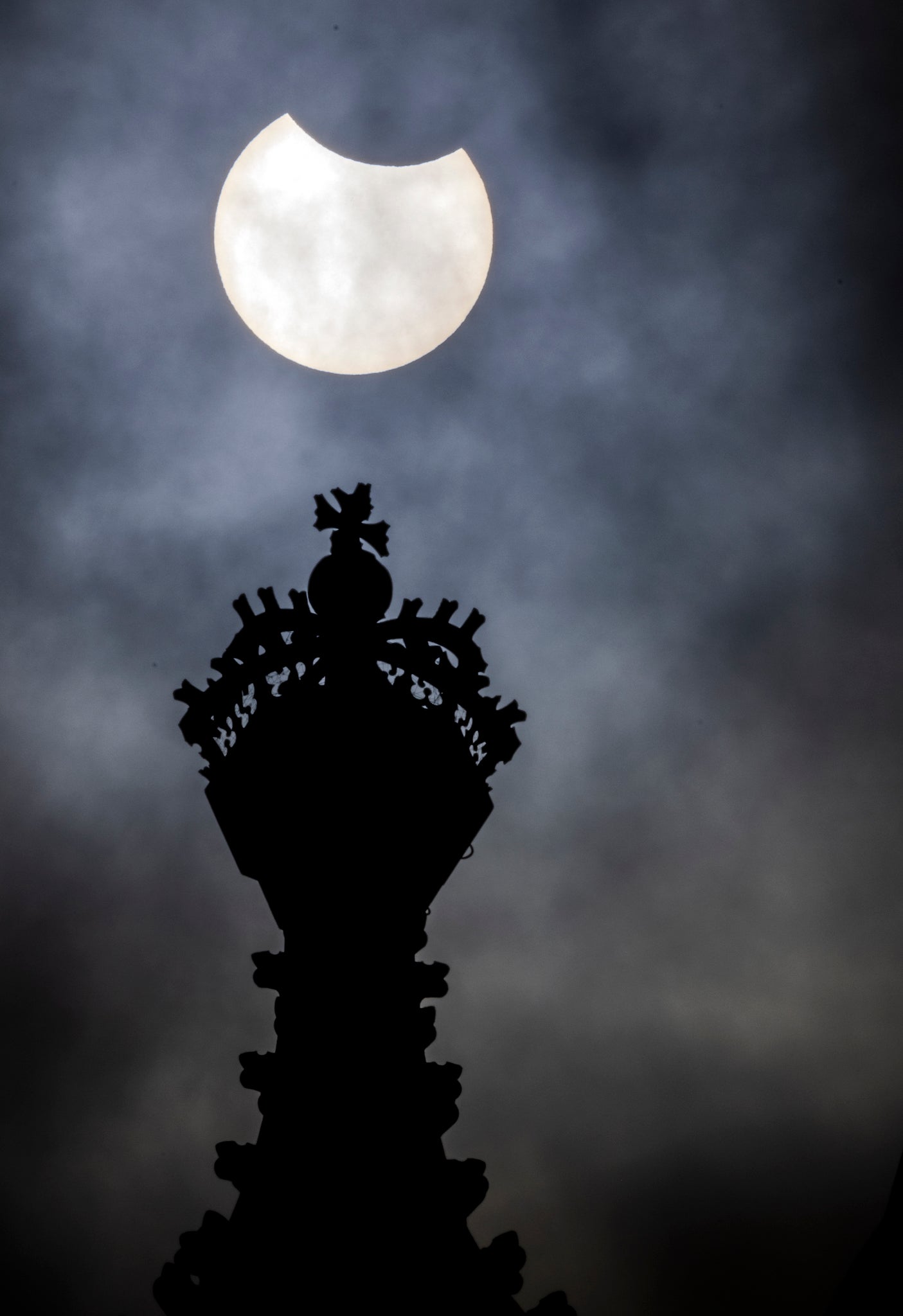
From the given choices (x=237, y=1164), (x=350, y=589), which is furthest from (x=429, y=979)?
(x=350, y=589)

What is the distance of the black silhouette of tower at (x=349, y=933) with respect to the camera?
13.1m

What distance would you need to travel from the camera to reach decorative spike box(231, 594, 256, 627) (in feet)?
58.4

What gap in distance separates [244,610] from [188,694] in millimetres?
1656

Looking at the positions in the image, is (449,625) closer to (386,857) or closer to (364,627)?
(364,627)

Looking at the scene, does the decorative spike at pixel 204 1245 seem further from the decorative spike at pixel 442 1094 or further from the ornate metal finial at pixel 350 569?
the ornate metal finial at pixel 350 569

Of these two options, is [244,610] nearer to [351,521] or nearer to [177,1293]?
[351,521]

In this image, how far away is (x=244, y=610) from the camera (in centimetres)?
1786

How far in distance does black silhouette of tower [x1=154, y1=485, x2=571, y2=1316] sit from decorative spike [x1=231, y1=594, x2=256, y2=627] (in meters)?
0.04

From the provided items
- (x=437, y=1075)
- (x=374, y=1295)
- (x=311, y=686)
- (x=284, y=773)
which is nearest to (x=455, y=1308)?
(x=374, y=1295)

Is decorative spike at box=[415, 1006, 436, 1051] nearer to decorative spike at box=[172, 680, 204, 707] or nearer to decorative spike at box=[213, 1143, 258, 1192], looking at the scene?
decorative spike at box=[213, 1143, 258, 1192]

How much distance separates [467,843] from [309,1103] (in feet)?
16.1

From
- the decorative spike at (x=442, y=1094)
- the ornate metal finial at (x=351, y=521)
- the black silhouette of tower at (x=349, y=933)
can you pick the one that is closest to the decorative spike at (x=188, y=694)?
the black silhouette of tower at (x=349, y=933)

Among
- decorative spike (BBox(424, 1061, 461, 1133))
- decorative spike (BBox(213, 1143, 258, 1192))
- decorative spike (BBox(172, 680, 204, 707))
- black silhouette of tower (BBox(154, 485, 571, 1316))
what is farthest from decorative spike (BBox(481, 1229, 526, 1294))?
decorative spike (BBox(172, 680, 204, 707))

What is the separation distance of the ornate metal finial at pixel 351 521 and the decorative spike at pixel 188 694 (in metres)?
3.56
